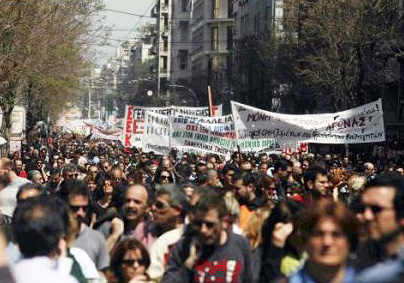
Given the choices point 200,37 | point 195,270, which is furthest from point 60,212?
point 200,37

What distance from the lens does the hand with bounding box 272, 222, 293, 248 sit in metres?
7.09

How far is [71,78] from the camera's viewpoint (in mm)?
52469

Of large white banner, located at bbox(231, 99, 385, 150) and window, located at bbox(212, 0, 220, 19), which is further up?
window, located at bbox(212, 0, 220, 19)

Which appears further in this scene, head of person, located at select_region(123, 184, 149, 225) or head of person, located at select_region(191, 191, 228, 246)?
head of person, located at select_region(123, 184, 149, 225)

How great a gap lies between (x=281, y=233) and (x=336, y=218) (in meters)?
2.35

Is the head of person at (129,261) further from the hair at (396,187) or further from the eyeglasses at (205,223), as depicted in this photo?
the hair at (396,187)

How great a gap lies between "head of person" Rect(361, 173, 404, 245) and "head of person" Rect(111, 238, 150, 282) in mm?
1431

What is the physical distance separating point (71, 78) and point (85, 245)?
149 ft

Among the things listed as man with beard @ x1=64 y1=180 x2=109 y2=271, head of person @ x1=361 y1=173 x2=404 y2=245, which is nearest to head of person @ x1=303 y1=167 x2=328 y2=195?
man with beard @ x1=64 y1=180 x2=109 y2=271

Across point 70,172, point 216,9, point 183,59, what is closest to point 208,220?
point 70,172

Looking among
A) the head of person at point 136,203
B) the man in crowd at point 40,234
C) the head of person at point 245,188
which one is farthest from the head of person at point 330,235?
the head of person at point 245,188

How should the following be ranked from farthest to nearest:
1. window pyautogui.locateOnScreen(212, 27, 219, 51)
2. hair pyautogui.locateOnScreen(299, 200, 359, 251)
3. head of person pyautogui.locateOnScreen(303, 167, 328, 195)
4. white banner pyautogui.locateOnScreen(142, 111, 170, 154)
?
window pyautogui.locateOnScreen(212, 27, 219, 51)
white banner pyautogui.locateOnScreen(142, 111, 170, 154)
head of person pyautogui.locateOnScreen(303, 167, 328, 195)
hair pyautogui.locateOnScreen(299, 200, 359, 251)

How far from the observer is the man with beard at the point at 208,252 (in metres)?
6.39

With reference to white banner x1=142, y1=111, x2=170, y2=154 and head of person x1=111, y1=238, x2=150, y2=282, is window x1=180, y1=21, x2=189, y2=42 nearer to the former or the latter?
white banner x1=142, y1=111, x2=170, y2=154
